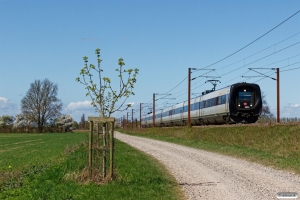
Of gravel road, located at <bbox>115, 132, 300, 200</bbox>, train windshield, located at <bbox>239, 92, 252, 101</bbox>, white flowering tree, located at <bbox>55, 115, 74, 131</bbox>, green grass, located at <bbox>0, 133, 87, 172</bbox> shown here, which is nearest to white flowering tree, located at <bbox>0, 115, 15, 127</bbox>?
white flowering tree, located at <bbox>55, 115, 74, 131</bbox>

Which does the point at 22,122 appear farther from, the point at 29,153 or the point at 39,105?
the point at 29,153

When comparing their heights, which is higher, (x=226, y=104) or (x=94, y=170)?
(x=226, y=104)

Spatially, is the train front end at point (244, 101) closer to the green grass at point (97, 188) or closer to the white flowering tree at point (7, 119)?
the green grass at point (97, 188)

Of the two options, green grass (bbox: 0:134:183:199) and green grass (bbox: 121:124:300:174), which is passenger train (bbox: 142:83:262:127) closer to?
green grass (bbox: 121:124:300:174)

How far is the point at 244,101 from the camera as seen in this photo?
38.2 meters

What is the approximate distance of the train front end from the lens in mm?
37891

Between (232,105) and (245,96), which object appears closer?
(232,105)

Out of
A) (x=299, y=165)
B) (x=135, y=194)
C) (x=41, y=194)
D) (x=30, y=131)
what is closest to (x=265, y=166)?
(x=299, y=165)

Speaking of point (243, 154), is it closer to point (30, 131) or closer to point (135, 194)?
point (135, 194)

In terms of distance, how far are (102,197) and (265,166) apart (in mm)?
9745

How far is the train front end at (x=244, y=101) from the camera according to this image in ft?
124

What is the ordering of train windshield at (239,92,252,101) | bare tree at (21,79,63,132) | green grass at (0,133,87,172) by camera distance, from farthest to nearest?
bare tree at (21,79,63,132) < train windshield at (239,92,252,101) < green grass at (0,133,87,172)

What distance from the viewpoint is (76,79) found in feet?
45.0

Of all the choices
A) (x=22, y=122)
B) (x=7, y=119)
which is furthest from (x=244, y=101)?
(x=7, y=119)
